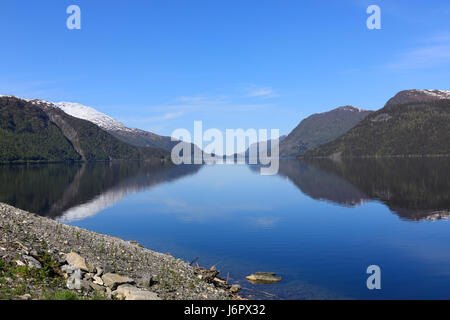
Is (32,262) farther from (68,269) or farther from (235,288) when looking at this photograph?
(235,288)

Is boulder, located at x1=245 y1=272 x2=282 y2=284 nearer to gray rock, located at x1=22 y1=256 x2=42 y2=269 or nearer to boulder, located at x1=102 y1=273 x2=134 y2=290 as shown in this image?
boulder, located at x1=102 y1=273 x2=134 y2=290

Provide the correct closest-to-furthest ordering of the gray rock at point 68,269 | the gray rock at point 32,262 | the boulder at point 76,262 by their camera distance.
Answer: the gray rock at point 32,262
the gray rock at point 68,269
the boulder at point 76,262

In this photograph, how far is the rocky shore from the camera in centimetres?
2156

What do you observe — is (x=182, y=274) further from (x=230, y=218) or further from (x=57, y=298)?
(x=230, y=218)

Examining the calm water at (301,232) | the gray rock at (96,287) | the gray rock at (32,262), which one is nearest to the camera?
the gray rock at (96,287)

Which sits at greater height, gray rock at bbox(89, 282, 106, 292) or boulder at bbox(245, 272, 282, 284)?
gray rock at bbox(89, 282, 106, 292)

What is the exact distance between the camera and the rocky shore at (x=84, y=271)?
2156 centimetres

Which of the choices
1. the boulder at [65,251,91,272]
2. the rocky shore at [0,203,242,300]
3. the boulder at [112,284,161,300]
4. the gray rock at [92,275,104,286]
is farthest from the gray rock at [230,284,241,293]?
the boulder at [65,251,91,272]

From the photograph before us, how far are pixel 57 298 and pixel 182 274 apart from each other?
13.0m

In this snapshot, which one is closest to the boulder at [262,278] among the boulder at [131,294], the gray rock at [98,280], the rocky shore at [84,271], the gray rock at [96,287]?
the rocky shore at [84,271]

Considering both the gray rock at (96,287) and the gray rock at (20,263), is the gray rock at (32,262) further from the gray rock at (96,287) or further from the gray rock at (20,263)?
the gray rock at (96,287)

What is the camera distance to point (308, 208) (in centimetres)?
8156

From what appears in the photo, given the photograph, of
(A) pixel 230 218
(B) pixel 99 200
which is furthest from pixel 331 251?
(B) pixel 99 200

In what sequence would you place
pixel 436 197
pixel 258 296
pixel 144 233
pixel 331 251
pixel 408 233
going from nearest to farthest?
pixel 258 296 → pixel 331 251 → pixel 408 233 → pixel 144 233 → pixel 436 197
